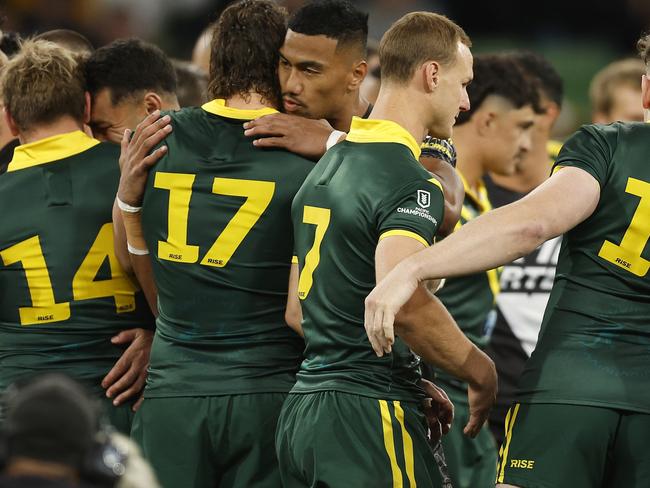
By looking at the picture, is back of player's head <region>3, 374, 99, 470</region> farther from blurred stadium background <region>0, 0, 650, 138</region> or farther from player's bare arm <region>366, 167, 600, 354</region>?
blurred stadium background <region>0, 0, 650, 138</region>

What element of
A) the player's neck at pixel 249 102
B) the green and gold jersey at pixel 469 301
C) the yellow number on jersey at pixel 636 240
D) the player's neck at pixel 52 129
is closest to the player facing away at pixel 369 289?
the player's neck at pixel 249 102

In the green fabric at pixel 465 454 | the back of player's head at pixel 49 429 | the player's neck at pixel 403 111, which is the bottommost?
the green fabric at pixel 465 454

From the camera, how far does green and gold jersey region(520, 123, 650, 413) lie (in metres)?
4.16

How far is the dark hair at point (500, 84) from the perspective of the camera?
7.52m

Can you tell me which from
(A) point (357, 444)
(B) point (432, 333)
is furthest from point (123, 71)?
(A) point (357, 444)

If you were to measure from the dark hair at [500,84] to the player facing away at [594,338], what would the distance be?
3.23 meters

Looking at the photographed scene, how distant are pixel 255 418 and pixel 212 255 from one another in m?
0.68

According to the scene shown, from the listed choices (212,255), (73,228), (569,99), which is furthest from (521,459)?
(569,99)

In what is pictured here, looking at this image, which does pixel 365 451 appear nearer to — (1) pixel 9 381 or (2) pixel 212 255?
(2) pixel 212 255

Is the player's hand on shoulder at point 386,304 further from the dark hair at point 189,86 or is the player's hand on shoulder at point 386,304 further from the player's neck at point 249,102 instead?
the dark hair at point 189,86

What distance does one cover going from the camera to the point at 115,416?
516 centimetres

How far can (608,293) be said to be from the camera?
13.8ft

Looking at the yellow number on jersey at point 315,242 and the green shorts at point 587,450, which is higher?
the yellow number on jersey at point 315,242

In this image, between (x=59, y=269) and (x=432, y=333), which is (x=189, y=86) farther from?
(x=432, y=333)
